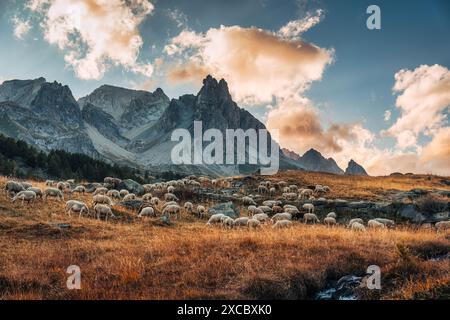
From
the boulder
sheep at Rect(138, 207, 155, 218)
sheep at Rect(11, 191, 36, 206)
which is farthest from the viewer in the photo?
the boulder

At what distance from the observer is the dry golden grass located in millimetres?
10352

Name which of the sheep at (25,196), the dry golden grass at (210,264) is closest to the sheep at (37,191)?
the sheep at (25,196)

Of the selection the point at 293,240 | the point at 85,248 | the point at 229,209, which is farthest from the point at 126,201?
the point at 293,240

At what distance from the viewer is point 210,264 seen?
12.6 m

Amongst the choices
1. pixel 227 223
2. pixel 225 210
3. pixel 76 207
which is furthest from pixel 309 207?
pixel 76 207

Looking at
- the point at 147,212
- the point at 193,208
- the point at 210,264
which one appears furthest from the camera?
the point at 193,208

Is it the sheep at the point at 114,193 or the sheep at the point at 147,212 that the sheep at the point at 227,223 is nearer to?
the sheep at the point at 147,212

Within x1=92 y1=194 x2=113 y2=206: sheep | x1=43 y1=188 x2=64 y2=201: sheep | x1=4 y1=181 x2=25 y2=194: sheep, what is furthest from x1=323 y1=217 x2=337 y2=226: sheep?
x1=4 y1=181 x2=25 y2=194: sheep

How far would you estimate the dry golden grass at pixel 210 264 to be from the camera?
408 inches

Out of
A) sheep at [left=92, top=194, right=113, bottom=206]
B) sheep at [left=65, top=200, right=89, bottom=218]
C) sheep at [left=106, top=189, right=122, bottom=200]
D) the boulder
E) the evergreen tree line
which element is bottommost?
the boulder

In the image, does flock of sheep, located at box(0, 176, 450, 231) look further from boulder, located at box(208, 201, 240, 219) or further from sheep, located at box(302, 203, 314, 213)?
boulder, located at box(208, 201, 240, 219)

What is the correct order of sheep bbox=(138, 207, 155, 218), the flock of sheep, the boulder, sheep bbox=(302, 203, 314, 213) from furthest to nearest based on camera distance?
sheep bbox=(302, 203, 314, 213)
the boulder
sheep bbox=(138, 207, 155, 218)
the flock of sheep

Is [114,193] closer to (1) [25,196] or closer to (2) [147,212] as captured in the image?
(2) [147,212]
